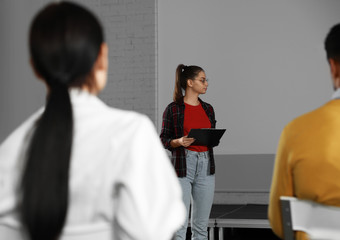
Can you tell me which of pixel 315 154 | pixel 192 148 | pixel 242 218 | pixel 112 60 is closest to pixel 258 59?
pixel 112 60

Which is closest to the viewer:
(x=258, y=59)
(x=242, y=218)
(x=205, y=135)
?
(x=205, y=135)

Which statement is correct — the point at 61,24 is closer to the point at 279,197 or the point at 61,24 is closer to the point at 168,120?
the point at 279,197

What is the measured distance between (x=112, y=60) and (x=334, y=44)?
18.9 feet

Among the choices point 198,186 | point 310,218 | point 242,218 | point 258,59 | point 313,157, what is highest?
point 258,59

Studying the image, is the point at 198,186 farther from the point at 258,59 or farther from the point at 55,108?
the point at 258,59

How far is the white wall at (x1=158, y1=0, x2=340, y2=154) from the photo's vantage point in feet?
21.0

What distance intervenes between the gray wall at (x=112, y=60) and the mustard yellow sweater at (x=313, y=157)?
5483mm

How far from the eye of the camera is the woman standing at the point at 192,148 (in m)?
3.80

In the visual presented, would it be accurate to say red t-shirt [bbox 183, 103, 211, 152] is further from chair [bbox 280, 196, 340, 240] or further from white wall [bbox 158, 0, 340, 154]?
white wall [bbox 158, 0, 340, 154]

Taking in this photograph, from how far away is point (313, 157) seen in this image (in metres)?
1.44

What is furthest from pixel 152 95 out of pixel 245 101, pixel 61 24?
pixel 61 24


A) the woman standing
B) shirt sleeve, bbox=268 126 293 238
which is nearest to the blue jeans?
the woman standing

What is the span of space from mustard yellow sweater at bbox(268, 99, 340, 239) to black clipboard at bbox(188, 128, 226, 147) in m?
2.11

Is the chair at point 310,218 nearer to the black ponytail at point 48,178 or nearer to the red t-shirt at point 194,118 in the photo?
the black ponytail at point 48,178
